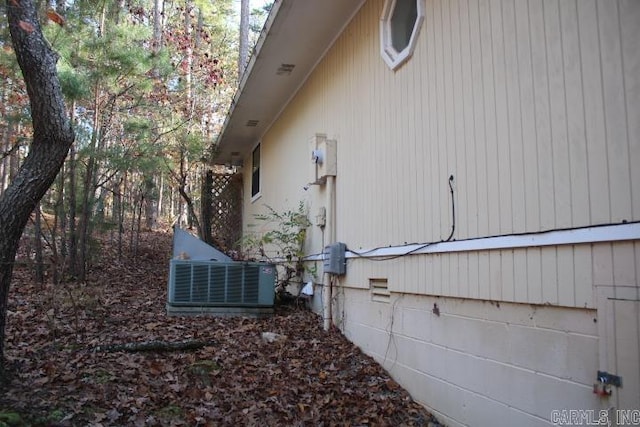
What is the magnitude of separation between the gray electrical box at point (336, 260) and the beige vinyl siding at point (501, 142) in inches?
6.0

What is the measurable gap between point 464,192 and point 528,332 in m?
1.03

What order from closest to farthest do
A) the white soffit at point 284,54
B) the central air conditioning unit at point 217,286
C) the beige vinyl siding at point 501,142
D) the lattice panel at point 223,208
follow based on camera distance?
1. the beige vinyl siding at point 501,142
2. the white soffit at point 284,54
3. the central air conditioning unit at point 217,286
4. the lattice panel at point 223,208

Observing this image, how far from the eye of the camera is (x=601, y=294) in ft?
7.86

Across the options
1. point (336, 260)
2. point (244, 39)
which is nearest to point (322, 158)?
point (336, 260)

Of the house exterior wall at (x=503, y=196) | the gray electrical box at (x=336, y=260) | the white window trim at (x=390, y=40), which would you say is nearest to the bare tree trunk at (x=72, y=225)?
the gray electrical box at (x=336, y=260)

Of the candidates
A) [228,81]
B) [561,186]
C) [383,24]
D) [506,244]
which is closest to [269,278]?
[383,24]

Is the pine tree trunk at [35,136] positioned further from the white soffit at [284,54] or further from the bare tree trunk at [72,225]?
the bare tree trunk at [72,225]

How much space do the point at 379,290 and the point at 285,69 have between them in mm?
3936

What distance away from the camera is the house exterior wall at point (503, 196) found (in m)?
2.39

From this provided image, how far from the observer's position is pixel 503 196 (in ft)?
10.1

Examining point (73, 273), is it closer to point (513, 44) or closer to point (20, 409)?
point (20, 409)

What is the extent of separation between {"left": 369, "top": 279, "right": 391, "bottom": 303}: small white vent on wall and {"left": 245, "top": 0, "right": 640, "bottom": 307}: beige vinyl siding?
8 centimetres

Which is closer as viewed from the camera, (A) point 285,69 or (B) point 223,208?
(A) point 285,69

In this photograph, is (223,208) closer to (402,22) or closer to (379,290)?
(379,290)
